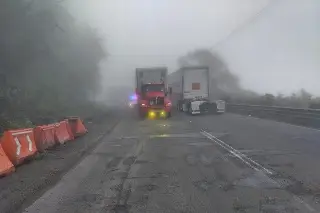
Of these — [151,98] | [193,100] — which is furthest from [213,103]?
[151,98]

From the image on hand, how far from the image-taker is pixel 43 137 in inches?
544

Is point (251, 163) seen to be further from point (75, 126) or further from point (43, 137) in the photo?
point (75, 126)

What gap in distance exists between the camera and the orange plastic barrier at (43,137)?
13630 millimetres

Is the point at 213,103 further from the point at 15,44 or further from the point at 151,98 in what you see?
the point at 15,44

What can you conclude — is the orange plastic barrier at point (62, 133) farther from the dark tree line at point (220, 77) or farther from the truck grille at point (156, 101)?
the dark tree line at point (220, 77)

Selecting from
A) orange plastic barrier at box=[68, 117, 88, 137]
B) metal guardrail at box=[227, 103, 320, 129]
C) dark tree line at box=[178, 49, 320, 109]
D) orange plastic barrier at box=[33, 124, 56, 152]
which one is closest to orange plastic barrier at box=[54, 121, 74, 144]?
orange plastic barrier at box=[33, 124, 56, 152]

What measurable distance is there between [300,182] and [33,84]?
3846 cm

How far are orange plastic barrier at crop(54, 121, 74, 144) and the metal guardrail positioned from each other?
12.1 m

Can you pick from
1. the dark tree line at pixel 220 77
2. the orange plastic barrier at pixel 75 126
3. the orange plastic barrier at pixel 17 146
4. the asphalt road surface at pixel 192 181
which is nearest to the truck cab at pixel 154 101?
the orange plastic barrier at pixel 75 126

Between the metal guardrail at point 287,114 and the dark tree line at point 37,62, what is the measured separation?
14459 mm

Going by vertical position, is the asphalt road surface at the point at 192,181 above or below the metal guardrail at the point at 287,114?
below

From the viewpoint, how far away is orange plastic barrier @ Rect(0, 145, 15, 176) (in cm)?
961

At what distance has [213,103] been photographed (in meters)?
37.5

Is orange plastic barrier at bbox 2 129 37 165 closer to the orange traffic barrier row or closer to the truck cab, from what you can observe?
the orange traffic barrier row
